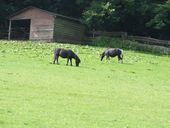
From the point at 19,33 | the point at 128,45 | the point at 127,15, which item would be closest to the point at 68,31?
the point at 127,15

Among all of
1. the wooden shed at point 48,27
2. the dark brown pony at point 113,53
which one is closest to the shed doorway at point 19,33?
the wooden shed at point 48,27

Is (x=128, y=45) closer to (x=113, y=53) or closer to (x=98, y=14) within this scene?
(x=98, y=14)

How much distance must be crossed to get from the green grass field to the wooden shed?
53.3ft

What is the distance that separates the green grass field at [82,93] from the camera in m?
17.0

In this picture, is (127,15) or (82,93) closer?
(82,93)

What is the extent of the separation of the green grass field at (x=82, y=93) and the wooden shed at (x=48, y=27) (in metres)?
16.2

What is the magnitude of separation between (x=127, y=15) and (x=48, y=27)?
9269mm

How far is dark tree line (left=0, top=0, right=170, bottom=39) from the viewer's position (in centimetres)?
5769

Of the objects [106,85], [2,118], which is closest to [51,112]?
[2,118]

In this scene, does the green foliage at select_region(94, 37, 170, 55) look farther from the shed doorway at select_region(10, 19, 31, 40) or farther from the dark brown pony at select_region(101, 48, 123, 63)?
the dark brown pony at select_region(101, 48, 123, 63)

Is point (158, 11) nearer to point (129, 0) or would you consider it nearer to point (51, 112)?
point (129, 0)

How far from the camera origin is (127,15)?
60.5 m

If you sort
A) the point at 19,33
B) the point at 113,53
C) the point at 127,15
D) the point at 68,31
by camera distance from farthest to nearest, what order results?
the point at 19,33
the point at 127,15
the point at 68,31
the point at 113,53

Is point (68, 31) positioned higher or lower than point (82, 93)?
higher
